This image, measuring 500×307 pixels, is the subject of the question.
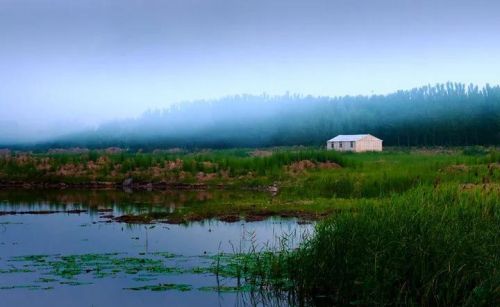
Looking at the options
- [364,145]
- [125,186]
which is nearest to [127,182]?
[125,186]

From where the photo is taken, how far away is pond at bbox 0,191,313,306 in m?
15.2

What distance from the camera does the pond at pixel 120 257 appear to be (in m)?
15.2

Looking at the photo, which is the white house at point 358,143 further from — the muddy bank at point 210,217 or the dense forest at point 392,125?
the muddy bank at point 210,217

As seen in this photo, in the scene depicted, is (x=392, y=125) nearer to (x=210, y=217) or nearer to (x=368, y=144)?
(x=368, y=144)

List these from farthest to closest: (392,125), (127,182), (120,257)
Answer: (392,125) < (127,182) < (120,257)

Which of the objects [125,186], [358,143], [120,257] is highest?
[358,143]

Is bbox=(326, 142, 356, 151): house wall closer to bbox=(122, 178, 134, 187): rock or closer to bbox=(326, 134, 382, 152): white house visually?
bbox=(326, 134, 382, 152): white house

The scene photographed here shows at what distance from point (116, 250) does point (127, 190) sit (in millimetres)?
30613

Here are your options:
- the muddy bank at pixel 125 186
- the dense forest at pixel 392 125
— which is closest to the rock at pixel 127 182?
the muddy bank at pixel 125 186

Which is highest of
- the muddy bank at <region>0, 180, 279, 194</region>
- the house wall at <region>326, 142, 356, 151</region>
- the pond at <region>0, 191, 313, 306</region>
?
the house wall at <region>326, 142, 356, 151</region>

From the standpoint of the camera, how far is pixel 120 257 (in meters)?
19.8

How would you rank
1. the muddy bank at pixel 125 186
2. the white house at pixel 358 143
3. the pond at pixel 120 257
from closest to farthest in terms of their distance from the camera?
the pond at pixel 120 257
the muddy bank at pixel 125 186
the white house at pixel 358 143

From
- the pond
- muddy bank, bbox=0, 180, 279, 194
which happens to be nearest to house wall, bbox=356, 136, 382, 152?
muddy bank, bbox=0, 180, 279, 194

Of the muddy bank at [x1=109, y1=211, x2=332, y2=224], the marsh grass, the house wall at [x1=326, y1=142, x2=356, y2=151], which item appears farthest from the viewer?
the house wall at [x1=326, y1=142, x2=356, y2=151]
